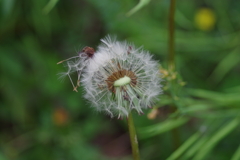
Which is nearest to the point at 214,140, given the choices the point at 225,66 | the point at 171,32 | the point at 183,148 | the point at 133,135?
the point at 183,148

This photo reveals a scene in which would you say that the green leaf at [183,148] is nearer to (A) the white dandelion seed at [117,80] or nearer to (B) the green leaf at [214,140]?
(B) the green leaf at [214,140]

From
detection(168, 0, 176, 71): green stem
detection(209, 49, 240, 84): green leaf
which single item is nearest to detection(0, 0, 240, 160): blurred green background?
detection(209, 49, 240, 84): green leaf

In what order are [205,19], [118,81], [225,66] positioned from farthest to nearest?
[205,19] → [225,66] → [118,81]

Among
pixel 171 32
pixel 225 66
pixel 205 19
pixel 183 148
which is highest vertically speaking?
pixel 205 19

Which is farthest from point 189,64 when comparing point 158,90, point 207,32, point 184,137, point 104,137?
point 158,90

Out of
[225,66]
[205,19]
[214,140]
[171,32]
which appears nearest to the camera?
[171,32]

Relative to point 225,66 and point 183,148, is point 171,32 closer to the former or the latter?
point 183,148
